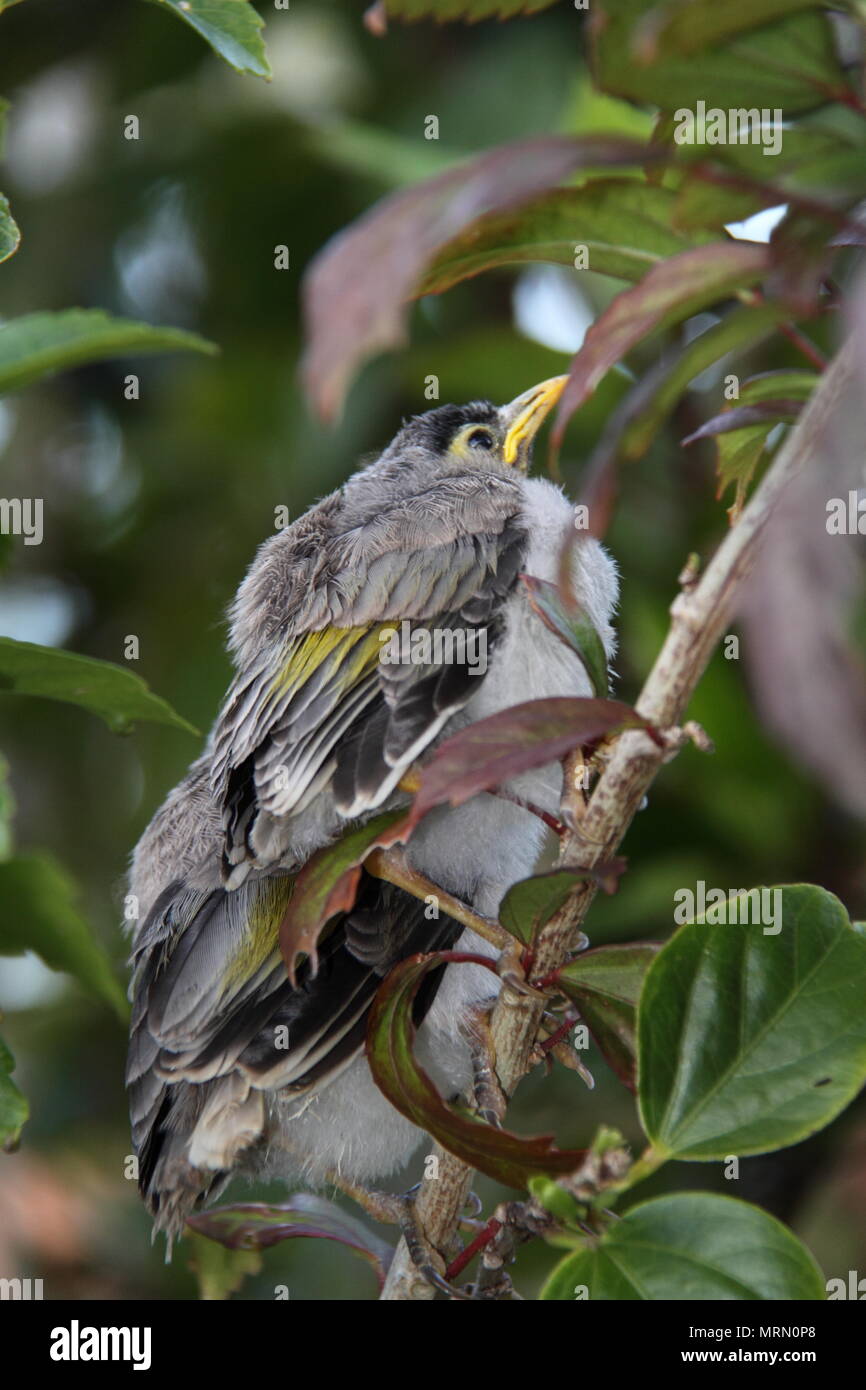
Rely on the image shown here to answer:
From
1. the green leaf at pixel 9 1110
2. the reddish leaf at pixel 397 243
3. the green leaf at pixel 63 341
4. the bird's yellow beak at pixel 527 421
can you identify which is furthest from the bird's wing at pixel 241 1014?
the reddish leaf at pixel 397 243

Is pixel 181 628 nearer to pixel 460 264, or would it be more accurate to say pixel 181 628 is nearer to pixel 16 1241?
pixel 16 1241

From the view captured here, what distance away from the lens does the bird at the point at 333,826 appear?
1688 mm

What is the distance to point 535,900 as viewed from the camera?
125 centimetres

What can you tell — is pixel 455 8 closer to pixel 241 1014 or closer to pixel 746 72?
pixel 746 72

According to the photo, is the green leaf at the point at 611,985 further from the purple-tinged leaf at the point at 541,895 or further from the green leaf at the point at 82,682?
the green leaf at the point at 82,682

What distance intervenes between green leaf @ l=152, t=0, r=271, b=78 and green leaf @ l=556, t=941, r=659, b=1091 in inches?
34.4

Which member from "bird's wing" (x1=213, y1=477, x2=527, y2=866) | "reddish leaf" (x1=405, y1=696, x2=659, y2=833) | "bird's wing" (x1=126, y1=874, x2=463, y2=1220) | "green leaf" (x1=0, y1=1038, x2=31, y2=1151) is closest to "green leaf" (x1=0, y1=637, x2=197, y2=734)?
"bird's wing" (x1=213, y1=477, x2=527, y2=866)

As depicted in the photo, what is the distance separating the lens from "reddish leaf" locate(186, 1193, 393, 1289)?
166 cm

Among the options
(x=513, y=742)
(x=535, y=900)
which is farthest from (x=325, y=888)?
(x=513, y=742)

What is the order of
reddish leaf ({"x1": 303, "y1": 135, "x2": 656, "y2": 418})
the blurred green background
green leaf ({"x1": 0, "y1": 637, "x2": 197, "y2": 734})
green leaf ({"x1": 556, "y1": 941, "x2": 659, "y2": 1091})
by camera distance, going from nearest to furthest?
reddish leaf ({"x1": 303, "y1": 135, "x2": 656, "y2": 418}), green leaf ({"x1": 556, "y1": 941, "x2": 659, "y2": 1091}), green leaf ({"x1": 0, "y1": 637, "x2": 197, "y2": 734}), the blurred green background

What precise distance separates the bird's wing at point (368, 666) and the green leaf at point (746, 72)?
0.72 metres

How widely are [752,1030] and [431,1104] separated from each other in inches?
11.6

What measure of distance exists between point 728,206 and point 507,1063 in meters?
0.81

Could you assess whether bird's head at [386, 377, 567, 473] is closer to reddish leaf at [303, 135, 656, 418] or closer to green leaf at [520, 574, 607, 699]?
green leaf at [520, 574, 607, 699]
